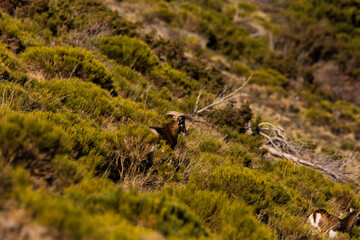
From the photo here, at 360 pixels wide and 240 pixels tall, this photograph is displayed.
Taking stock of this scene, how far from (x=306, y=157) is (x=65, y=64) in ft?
22.9

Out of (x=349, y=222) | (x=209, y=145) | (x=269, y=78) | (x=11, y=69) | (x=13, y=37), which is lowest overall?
(x=349, y=222)

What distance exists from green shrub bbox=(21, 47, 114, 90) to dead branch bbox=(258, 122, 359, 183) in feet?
16.5

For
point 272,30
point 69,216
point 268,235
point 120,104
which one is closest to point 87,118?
point 120,104

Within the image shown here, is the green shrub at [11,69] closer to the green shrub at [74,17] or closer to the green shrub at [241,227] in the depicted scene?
the green shrub at [74,17]

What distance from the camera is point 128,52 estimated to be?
7656 millimetres

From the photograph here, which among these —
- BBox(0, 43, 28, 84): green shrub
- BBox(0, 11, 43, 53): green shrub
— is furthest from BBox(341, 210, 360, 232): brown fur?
BBox(0, 11, 43, 53): green shrub

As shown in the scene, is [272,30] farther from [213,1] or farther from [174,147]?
[174,147]

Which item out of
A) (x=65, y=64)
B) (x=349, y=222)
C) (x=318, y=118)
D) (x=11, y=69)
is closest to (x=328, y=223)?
(x=349, y=222)

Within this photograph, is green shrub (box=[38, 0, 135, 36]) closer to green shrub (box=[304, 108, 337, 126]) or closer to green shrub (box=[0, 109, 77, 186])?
green shrub (box=[0, 109, 77, 186])

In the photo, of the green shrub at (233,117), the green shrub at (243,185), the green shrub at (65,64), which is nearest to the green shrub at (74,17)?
the green shrub at (65,64)

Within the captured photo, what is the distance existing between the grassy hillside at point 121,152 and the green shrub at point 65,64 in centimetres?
2

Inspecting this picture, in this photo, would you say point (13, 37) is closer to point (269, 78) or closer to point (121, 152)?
point (121, 152)

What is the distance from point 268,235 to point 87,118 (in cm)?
297

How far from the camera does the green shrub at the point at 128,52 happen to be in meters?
7.52
